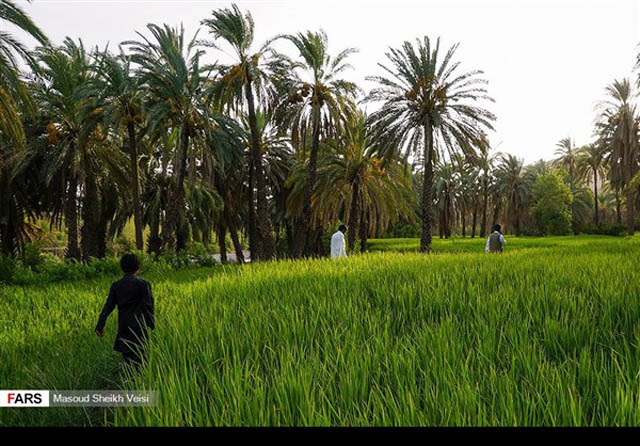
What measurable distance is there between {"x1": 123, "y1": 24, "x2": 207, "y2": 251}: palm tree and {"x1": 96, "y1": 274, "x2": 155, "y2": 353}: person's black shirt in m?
16.1

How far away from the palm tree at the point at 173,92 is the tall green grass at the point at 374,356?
44.9 ft

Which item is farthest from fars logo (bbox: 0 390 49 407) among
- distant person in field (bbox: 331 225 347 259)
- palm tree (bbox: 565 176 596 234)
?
palm tree (bbox: 565 176 596 234)

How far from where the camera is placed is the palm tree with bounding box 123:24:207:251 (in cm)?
2005

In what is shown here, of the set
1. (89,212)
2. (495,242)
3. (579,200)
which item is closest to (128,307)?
(495,242)

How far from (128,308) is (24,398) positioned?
1238 millimetres

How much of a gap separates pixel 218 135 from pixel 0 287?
1147 centimetres

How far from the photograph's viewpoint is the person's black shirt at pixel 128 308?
15.8 feet

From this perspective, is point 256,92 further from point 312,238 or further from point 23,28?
point 312,238

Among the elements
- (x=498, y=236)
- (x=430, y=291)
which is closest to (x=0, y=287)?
(x=430, y=291)

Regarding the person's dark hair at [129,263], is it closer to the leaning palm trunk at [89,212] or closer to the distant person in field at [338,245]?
the distant person in field at [338,245]

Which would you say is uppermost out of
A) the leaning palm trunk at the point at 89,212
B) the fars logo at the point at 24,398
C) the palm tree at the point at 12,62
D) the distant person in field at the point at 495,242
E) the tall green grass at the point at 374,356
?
the palm tree at the point at 12,62

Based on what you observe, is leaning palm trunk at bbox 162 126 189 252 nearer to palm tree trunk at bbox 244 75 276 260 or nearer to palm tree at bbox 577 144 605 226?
palm tree trunk at bbox 244 75 276 260

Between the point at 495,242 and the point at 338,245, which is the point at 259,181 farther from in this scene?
the point at 495,242

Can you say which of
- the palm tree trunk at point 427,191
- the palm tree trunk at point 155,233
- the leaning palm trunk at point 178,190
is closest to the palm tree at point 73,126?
the leaning palm trunk at point 178,190
